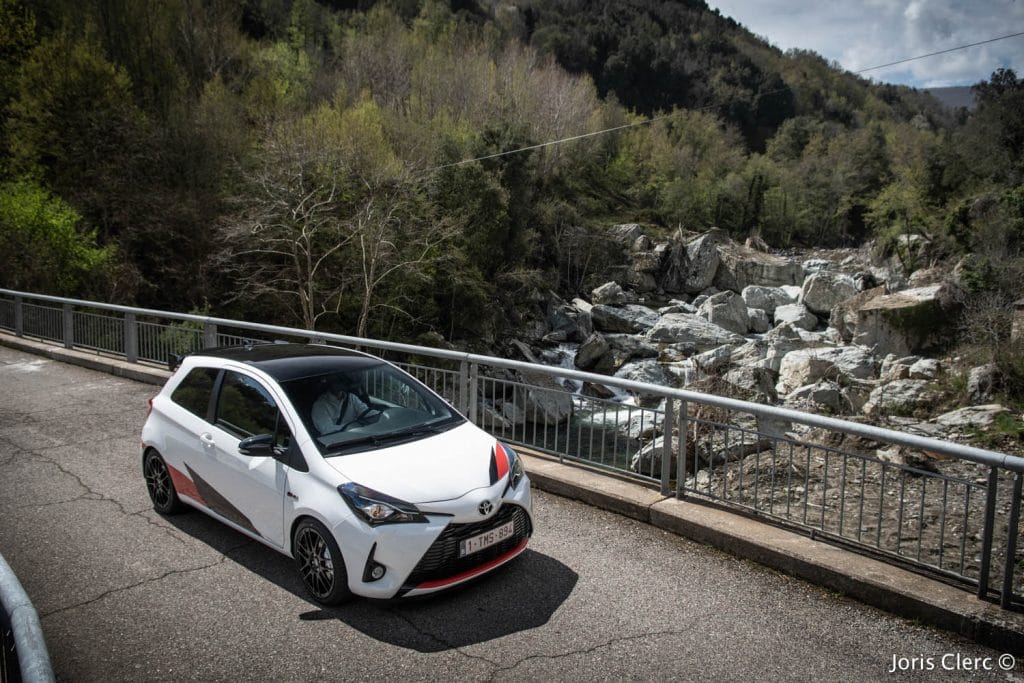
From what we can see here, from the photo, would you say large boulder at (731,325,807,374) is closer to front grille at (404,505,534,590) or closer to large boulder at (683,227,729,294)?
large boulder at (683,227,729,294)

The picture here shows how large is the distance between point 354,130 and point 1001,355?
27522 mm

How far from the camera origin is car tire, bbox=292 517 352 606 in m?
4.65

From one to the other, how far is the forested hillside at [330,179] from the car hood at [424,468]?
64.4ft

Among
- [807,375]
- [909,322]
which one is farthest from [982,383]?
[909,322]

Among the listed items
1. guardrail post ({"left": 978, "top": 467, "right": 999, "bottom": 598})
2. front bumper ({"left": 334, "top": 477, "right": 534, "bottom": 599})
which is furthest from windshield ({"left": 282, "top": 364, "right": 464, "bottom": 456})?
guardrail post ({"left": 978, "top": 467, "right": 999, "bottom": 598})

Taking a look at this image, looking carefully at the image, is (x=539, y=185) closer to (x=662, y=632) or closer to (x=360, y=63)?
(x=360, y=63)

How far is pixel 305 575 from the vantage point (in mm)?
4914

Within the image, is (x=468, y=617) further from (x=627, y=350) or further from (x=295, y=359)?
(x=627, y=350)

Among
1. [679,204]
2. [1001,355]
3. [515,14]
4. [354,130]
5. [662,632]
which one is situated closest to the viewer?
[662,632]

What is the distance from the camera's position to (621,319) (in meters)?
39.5

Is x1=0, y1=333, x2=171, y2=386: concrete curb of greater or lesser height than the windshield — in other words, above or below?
below

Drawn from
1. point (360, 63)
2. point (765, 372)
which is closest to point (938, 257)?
point (765, 372)

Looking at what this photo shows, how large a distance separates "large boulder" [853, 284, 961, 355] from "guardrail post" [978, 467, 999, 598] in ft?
87.7

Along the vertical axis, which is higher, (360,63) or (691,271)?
(360,63)
